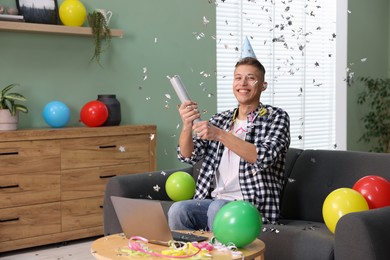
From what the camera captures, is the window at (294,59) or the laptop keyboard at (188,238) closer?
the laptop keyboard at (188,238)

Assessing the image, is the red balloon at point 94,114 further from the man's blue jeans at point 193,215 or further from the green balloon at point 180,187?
the man's blue jeans at point 193,215

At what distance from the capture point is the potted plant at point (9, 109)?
4.43m

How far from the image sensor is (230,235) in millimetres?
2375

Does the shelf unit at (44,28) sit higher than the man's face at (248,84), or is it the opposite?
the shelf unit at (44,28)

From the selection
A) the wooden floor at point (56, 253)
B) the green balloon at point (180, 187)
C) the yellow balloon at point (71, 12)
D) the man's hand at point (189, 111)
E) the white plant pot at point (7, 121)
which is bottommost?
the wooden floor at point (56, 253)

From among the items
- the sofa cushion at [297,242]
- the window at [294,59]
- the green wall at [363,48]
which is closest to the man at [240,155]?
the sofa cushion at [297,242]

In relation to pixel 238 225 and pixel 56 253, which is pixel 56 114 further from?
pixel 238 225

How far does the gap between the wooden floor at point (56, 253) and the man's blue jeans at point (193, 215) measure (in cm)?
130

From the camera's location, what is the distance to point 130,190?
357 cm

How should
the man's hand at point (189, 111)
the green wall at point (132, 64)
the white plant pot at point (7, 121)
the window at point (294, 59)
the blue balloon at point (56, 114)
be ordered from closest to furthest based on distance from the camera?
the man's hand at point (189, 111) < the white plant pot at point (7, 121) < the blue balloon at point (56, 114) < the green wall at point (132, 64) < the window at point (294, 59)

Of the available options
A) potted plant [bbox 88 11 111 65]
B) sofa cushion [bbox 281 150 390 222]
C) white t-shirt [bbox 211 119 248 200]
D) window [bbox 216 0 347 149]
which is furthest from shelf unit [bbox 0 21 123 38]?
sofa cushion [bbox 281 150 390 222]

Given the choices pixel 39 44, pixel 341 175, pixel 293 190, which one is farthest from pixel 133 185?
pixel 39 44

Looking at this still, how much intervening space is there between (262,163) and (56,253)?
1989 millimetres

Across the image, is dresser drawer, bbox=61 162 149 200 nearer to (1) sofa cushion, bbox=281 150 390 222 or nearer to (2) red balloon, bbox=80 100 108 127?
(2) red balloon, bbox=80 100 108 127
